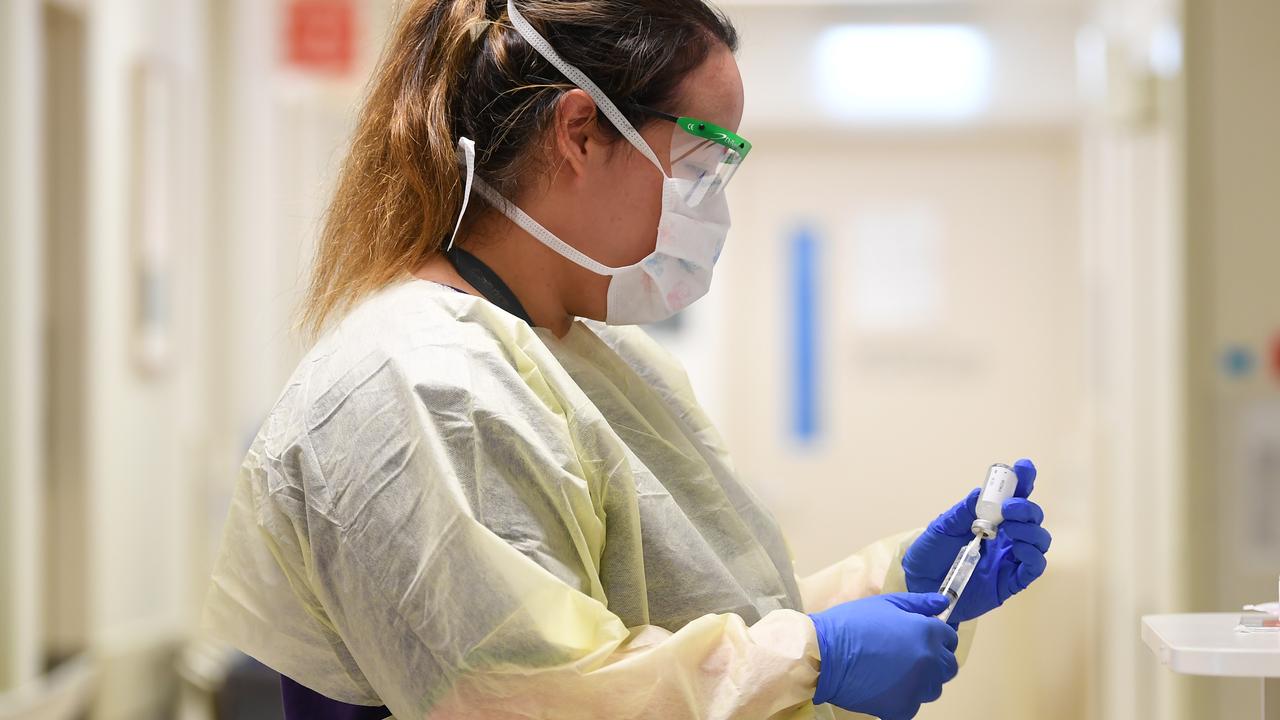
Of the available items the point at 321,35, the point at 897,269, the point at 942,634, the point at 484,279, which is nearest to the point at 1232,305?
the point at 897,269

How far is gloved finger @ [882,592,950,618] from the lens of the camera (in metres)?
0.98

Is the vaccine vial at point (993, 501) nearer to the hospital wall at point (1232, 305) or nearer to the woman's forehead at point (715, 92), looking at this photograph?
the woman's forehead at point (715, 92)

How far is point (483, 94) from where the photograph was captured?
1.06 metres

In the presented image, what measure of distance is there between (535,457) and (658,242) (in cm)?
31

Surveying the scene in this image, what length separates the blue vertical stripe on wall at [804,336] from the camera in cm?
399

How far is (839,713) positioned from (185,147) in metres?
2.90

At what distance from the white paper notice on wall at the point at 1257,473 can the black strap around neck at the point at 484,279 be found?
1.86 m

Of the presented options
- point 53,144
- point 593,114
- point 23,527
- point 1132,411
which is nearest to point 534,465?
point 593,114

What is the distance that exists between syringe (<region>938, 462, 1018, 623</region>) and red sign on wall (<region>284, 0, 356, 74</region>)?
2896 mm

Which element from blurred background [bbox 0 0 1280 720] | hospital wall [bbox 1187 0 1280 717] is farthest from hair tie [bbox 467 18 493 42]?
hospital wall [bbox 1187 0 1280 717]

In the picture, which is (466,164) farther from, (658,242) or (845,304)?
(845,304)

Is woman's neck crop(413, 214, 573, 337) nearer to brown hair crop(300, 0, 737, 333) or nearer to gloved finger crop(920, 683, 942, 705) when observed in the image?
brown hair crop(300, 0, 737, 333)

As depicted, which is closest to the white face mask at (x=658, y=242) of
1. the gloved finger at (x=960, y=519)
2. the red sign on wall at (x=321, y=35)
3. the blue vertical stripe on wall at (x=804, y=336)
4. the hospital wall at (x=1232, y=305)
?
the gloved finger at (x=960, y=519)

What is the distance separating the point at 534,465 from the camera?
2.93 feet
